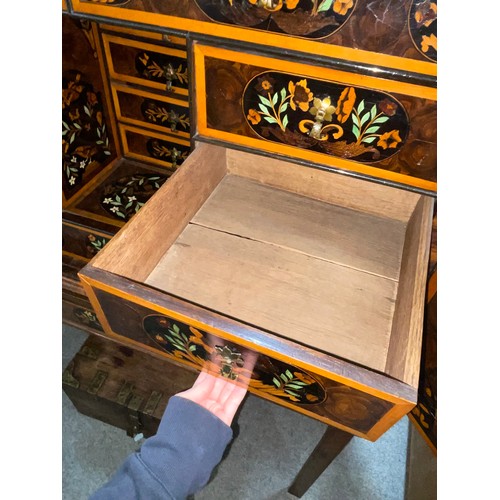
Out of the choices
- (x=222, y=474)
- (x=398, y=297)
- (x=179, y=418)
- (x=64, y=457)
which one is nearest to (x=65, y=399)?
(x=64, y=457)

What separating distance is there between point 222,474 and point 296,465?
0.24 meters

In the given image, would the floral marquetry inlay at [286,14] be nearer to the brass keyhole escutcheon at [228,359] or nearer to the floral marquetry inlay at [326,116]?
the floral marquetry inlay at [326,116]

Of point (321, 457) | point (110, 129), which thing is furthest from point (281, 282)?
point (110, 129)

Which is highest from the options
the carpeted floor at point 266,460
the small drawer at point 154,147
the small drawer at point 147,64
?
the small drawer at point 147,64

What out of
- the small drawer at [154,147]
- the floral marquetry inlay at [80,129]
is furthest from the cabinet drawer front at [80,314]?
the small drawer at [154,147]

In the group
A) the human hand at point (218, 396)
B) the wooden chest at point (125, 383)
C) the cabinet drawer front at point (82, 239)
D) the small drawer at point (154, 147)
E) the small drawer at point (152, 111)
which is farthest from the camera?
the small drawer at point (154, 147)

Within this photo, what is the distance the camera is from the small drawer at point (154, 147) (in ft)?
5.08

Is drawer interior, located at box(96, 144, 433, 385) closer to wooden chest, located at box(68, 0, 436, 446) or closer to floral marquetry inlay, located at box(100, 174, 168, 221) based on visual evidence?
wooden chest, located at box(68, 0, 436, 446)

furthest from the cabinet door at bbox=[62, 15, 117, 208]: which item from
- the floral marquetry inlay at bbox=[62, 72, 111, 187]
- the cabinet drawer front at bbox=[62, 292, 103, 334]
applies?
the cabinet drawer front at bbox=[62, 292, 103, 334]

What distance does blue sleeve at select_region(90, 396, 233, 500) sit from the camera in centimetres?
69

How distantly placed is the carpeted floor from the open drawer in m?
0.65

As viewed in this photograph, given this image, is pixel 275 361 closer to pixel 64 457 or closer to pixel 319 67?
pixel 319 67

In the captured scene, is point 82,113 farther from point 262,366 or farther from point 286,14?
point 262,366

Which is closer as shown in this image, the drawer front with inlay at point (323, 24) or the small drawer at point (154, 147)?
the drawer front with inlay at point (323, 24)
